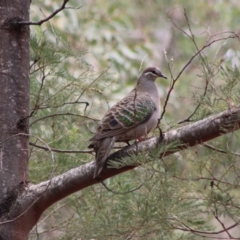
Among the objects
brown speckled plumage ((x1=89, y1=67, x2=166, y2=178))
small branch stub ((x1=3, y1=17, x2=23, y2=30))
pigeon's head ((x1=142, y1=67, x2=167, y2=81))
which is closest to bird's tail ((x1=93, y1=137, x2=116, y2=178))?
brown speckled plumage ((x1=89, y1=67, x2=166, y2=178))

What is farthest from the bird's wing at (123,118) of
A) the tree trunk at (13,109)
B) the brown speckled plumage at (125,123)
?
the tree trunk at (13,109)

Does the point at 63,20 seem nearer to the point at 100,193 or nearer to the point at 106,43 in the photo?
the point at 106,43

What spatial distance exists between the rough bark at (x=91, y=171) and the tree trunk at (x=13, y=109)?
0.04 metres

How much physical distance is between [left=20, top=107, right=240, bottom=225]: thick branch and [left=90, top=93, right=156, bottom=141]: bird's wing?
0.38m

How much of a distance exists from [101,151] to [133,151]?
407 millimetres

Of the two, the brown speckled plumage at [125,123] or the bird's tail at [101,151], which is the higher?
the brown speckled plumage at [125,123]

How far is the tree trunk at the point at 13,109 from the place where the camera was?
4.14m

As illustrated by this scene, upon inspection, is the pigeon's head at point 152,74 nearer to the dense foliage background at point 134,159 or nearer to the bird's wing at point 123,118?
the dense foliage background at point 134,159

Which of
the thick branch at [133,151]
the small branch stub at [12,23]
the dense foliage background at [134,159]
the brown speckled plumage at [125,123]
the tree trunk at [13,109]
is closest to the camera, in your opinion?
the thick branch at [133,151]

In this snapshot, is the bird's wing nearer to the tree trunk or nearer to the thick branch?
the thick branch

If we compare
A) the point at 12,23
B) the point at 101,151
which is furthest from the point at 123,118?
the point at 12,23

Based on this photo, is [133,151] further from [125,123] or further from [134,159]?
[125,123]

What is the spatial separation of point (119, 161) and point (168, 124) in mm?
540

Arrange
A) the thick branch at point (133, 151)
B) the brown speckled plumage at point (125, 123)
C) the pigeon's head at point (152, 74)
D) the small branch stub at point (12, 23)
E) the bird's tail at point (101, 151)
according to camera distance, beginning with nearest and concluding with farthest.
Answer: the thick branch at point (133, 151) < the bird's tail at point (101, 151) < the small branch stub at point (12, 23) < the brown speckled plumage at point (125, 123) < the pigeon's head at point (152, 74)
